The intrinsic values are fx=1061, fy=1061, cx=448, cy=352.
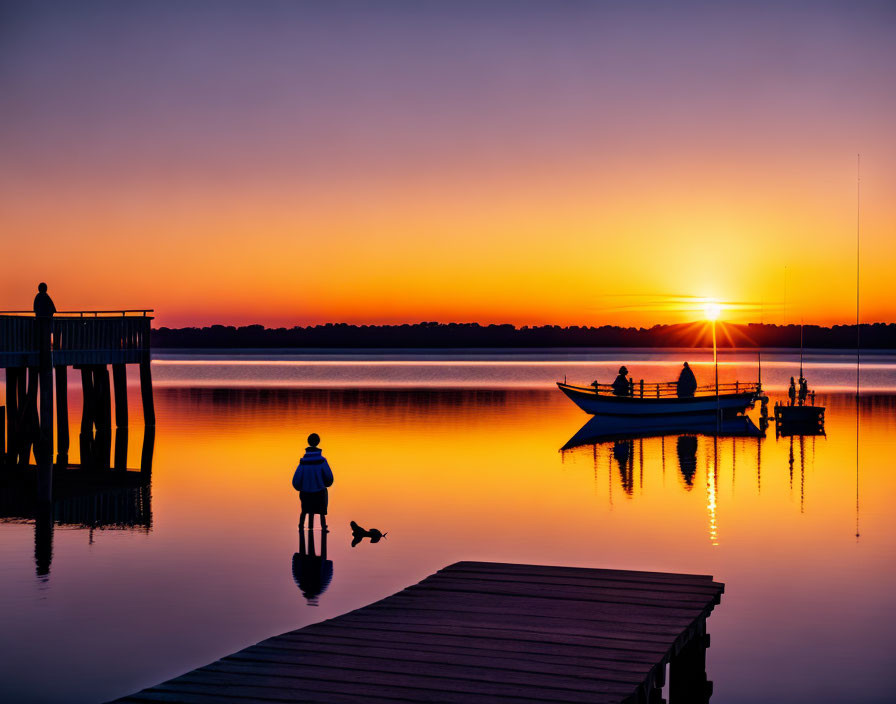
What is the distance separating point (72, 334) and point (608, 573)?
29.7m

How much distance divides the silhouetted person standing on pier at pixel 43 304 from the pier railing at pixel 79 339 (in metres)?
2.73

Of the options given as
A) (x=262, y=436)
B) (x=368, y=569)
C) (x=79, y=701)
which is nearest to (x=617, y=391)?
(x=262, y=436)

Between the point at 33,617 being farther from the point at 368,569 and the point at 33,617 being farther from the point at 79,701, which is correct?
the point at 368,569

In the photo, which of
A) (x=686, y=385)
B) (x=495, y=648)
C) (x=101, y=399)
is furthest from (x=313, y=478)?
(x=686, y=385)

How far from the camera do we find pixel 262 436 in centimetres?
4569

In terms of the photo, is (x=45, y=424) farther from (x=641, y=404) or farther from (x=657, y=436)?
(x=641, y=404)

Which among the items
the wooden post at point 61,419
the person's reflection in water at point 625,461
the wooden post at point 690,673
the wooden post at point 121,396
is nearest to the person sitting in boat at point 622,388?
the person's reflection in water at point 625,461

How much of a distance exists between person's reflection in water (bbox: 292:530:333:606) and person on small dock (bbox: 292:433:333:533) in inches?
31.1

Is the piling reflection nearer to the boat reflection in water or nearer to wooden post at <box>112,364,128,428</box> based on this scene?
wooden post at <box>112,364,128,428</box>

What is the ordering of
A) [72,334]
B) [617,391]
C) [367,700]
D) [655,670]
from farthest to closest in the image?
[617,391] → [72,334] → [655,670] → [367,700]

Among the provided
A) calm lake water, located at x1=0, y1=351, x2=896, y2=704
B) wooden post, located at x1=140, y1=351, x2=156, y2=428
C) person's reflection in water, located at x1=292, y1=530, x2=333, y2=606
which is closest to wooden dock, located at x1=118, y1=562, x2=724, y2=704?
calm lake water, located at x1=0, y1=351, x2=896, y2=704

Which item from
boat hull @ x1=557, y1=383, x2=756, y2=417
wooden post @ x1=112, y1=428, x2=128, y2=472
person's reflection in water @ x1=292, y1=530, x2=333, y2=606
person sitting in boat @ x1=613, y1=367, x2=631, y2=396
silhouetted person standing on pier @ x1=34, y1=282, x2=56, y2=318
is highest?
silhouetted person standing on pier @ x1=34, y1=282, x2=56, y2=318

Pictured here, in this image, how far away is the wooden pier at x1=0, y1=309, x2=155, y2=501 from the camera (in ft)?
89.2

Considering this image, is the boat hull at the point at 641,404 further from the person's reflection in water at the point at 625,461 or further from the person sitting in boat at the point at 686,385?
the person's reflection in water at the point at 625,461
